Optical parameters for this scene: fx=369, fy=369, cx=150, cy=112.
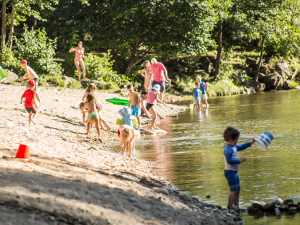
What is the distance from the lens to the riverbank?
12.6 feet

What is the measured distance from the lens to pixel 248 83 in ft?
119

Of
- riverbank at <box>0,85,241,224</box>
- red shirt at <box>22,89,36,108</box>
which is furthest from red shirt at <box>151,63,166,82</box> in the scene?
riverbank at <box>0,85,241,224</box>

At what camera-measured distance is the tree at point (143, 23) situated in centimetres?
2894

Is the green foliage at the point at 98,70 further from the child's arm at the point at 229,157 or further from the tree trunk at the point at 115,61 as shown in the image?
the child's arm at the point at 229,157

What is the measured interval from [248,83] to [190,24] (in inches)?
415

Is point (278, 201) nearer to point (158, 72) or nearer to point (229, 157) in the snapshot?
point (229, 157)

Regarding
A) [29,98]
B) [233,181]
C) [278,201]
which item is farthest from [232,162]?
[29,98]

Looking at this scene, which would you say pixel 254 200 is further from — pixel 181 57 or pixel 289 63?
pixel 289 63

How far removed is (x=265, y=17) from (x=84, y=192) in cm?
3537

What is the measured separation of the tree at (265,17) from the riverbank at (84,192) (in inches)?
1173

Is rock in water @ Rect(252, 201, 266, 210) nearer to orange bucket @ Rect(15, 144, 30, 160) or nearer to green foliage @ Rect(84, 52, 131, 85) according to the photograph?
orange bucket @ Rect(15, 144, 30, 160)

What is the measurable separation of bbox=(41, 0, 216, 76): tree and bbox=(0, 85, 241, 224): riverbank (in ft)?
72.0

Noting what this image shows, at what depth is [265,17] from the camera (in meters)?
36.1

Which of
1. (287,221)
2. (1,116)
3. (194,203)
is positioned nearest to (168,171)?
(194,203)
